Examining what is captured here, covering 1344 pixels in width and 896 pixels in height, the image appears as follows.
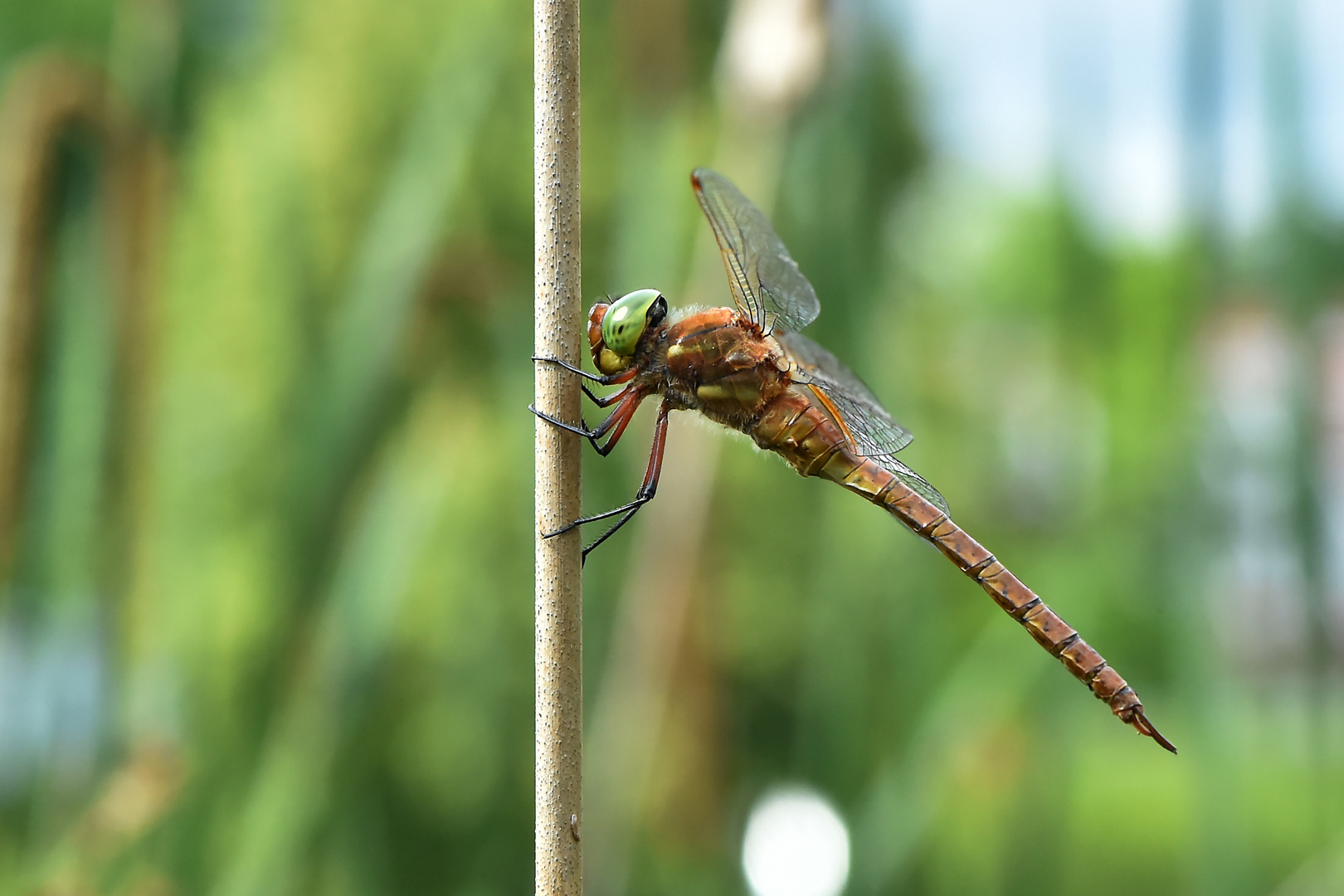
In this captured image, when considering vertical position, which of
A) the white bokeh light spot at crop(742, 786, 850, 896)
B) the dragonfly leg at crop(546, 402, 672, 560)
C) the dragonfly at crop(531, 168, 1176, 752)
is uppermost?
the dragonfly at crop(531, 168, 1176, 752)

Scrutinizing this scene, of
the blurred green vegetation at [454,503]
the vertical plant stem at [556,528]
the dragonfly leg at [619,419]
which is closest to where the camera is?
the vertical plant stem at [556,528]

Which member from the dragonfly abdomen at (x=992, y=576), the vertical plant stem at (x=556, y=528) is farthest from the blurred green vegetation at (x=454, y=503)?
the vertical plant stem at (x=556, y=528)

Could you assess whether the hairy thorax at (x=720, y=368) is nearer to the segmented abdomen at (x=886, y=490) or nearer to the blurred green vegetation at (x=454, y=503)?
the segmented abdomen at (x=886, y=490)

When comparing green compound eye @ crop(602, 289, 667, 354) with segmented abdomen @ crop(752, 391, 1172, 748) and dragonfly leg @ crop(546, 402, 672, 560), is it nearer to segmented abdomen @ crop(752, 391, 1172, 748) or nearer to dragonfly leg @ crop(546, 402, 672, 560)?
dragonfly leg @ crop(546, 402, 672, 560)

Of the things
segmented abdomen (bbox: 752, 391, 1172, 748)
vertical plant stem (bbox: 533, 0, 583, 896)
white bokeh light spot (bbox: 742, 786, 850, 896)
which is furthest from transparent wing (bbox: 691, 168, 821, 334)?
white bokeh light spot (bbox: 742, 786, 850, 896)

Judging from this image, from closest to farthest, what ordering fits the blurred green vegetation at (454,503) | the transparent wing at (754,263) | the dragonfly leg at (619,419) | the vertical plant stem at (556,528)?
the vertical plant stem at (556,528), the dragonfly leg at (619,419), the transparent wing at (754,263), the blurred green vegetation at (454,503)

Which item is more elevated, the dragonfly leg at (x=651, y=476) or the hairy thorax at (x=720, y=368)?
the hairy thorax at (x=720, y=368)

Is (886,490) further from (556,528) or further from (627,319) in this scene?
(556,528)
